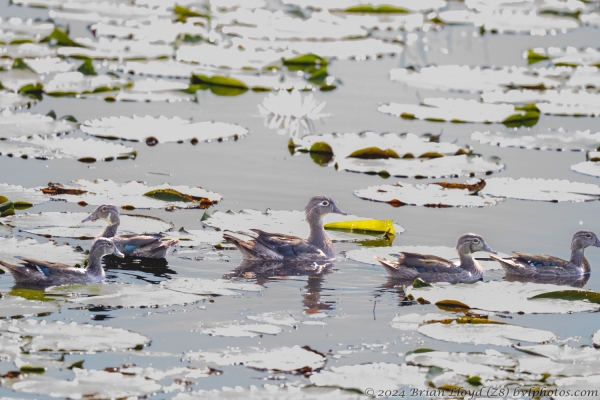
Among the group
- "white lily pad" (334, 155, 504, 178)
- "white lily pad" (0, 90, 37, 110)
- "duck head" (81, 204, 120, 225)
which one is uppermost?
"white lily pad" (0, 90, 37, 110)

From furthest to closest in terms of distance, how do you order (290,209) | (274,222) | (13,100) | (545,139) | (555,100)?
1. (555,100)
2. (13,100)
3. (545,139)
4. (290,209)
5. (274,222)

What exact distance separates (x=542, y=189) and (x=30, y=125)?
22.9 ft

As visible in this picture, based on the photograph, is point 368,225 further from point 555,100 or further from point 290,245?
point 555,100

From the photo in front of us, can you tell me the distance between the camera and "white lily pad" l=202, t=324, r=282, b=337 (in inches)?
351

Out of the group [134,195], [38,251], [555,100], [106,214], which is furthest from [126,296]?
[555,100]

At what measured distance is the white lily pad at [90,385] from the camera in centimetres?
736

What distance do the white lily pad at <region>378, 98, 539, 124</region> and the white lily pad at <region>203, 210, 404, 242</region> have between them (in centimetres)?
523

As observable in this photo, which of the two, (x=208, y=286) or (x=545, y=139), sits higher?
(x=545, y=139)

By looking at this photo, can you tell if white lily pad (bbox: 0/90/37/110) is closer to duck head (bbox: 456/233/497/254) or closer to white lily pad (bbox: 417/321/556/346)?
duck head (bbox: 456/233/497/254)

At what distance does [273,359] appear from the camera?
8.22 meters

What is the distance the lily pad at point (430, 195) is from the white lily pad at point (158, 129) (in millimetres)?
3135

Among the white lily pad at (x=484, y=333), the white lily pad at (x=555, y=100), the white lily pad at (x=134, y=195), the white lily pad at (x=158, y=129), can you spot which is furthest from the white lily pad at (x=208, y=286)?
the white lily pad at (x=555, y=100)

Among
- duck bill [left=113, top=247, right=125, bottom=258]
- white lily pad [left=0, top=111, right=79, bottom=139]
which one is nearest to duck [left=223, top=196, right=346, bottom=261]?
duck bill [left=113, top=247, right=125, bottom=258]

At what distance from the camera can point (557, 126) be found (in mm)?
18094
